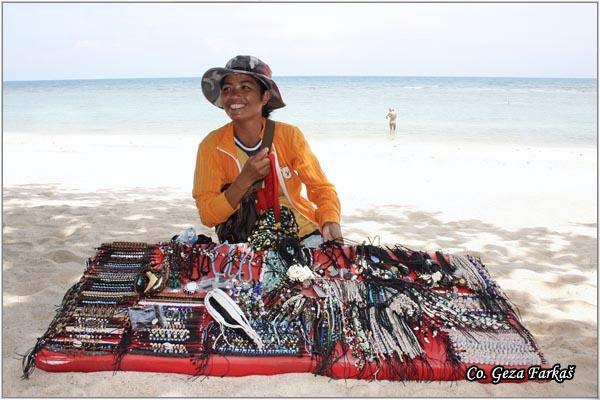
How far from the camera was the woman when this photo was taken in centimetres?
298

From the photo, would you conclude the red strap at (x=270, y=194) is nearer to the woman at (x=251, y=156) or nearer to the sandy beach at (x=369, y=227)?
the woman at (x=251, y=156)

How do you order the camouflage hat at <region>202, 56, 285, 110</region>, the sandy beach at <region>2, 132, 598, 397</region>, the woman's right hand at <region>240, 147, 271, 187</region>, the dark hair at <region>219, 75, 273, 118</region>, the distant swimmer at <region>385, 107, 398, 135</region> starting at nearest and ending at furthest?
1. the sandy beach at <region>2, 132, 598, 397</region>
2. the woman's right hand at <region>240, 147, 271, 187</region>
3. the camouflage hat at <region>202, 56, 285, 110</region>
4. the dark hair at <region>219, 75, 273, 118</region>
5. the distant swimmer at <region>385, 107, 398, 135</region>

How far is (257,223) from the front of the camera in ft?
10.3

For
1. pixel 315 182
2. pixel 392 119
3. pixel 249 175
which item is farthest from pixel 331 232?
pixel 392 119

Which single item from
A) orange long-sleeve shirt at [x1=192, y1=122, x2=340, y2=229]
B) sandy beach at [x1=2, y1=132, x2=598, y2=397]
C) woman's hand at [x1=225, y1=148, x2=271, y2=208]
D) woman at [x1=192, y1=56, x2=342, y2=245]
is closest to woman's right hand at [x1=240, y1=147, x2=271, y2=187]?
woman's hand at [x1=225, y1=148, x2=271, y2=208]

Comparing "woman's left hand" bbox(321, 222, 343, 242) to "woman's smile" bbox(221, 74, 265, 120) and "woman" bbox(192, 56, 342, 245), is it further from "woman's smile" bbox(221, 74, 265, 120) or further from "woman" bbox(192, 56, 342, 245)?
"woman's smile" bbox(221, 74, 265, 120)

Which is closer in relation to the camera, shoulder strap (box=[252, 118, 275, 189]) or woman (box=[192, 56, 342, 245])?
woman (box=[192, 56, 342, 245])

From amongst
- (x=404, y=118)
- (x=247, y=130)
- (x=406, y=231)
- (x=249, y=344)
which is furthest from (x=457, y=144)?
(x=249, y=344)

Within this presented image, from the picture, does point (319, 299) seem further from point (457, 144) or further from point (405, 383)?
point (457, 144)


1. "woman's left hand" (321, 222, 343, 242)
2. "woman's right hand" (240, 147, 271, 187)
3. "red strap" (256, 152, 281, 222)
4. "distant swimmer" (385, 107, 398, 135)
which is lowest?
"woman's left hand" (321, 222, 343, 242)

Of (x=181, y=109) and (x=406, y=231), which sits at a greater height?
(x=181, y=109)

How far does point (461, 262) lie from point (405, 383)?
3.29 ft

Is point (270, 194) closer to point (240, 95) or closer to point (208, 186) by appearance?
point (208, 186)

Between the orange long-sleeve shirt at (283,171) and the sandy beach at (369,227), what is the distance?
1.07 meters
